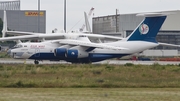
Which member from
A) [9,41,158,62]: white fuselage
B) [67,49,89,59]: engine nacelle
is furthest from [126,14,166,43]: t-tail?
[67,49,89,59]: engine nacelle

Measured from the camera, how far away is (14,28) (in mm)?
138625

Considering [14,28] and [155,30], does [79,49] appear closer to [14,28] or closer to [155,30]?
[155,30]

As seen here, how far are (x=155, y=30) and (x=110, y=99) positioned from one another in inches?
1334

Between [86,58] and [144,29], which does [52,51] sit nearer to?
[86,58]

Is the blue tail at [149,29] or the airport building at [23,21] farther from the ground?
the airport building at [23,21]

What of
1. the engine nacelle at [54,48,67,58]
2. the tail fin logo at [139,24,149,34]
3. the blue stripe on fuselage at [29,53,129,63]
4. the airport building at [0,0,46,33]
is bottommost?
the blue stripe on fuselage at [29,53,129,63]

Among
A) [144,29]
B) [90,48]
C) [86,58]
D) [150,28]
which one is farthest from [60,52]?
[150,28]

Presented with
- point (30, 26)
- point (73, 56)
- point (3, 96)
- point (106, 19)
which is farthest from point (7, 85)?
point (30, 26)

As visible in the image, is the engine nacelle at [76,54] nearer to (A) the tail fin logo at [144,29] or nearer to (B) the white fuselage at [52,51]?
(B) the white fuselage at [52,51]

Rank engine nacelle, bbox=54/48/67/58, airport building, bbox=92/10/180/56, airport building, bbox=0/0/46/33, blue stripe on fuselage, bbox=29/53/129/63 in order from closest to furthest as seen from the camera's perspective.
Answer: engine nacelle, bbox=54/48/67/58, blue stripe on fuselage, bbox=29/53/129/63, airport building, bbox=92/10/180/56, airport building, bbox=0/0/46/33

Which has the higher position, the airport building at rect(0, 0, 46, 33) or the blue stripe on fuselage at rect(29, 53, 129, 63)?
the airport building at rect(0, 0, 46, 33)

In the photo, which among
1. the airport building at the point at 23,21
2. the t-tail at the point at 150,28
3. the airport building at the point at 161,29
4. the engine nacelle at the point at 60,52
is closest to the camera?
the engine nacelle at the point at 60,52

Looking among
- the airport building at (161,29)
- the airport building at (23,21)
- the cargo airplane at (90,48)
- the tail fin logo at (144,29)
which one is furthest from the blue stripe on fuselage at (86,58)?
the airport building at (23,21)

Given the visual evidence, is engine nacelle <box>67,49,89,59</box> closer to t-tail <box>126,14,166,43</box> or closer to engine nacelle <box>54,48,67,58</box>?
engine nacelle <box>54,48,67,58</box>
